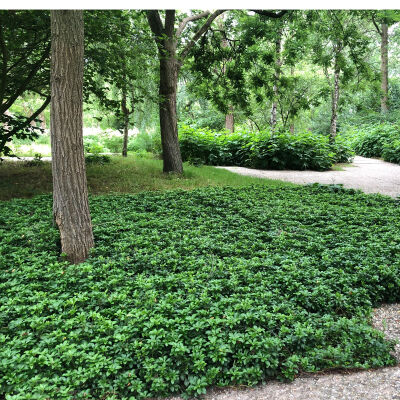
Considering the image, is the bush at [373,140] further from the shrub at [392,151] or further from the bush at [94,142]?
the bush at [94,142]

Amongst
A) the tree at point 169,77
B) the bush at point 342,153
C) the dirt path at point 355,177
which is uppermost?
the tree at point 169,77

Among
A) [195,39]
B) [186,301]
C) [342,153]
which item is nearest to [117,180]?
[195,39]

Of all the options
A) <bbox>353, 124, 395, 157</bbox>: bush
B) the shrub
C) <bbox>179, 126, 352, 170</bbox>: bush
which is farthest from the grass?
<bbox>353, 124, 395, 157</bbox>: bush

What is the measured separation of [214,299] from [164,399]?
3.29ft

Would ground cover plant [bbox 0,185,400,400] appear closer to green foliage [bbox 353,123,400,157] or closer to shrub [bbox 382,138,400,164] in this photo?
shrub [bbox 382,138,400,164]

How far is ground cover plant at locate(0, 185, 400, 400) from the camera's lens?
2369 mm

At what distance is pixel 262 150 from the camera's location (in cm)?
1204

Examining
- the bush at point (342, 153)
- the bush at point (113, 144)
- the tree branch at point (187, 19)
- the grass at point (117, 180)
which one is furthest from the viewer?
the bush at point (113, 144)

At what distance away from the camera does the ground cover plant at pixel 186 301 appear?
2.37m

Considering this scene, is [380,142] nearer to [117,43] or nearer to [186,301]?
[117,43]

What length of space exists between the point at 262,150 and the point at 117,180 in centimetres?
550

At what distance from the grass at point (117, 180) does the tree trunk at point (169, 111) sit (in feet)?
1.34

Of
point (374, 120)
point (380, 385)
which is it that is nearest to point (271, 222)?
point (380, 385)

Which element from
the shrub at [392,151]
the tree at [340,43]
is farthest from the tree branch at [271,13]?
the shrub at [392,151]
